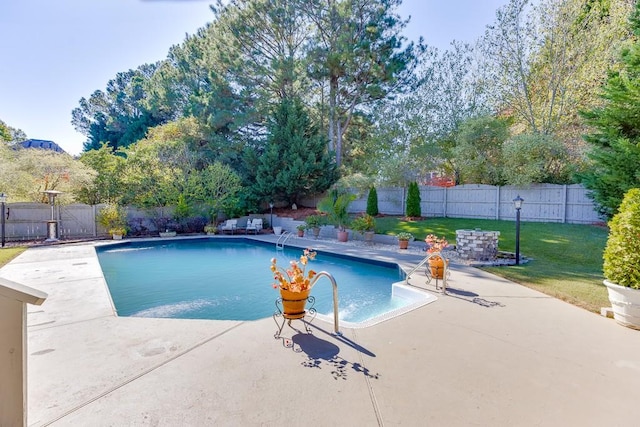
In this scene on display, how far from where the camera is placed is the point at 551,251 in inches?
339

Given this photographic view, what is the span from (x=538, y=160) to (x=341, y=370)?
13.9 meters

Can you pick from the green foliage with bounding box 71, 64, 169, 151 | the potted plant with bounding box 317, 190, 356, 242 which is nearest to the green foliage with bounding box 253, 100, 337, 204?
the potted plant with bounding box 317, 190, 356, 242

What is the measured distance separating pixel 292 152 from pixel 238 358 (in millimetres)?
15049

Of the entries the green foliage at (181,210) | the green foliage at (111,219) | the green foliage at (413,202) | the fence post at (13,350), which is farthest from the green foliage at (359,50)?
the fence post at (13,350)

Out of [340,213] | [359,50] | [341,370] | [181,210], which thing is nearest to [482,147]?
[340,213]

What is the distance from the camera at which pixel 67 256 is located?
889cm

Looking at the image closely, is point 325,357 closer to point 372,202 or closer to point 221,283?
point 221,283

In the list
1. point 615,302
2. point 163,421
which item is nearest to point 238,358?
point 163,421

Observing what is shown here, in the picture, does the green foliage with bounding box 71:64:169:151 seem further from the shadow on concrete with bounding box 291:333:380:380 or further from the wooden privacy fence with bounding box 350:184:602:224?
the shadow on concrete with bounding box 291:333:380:380

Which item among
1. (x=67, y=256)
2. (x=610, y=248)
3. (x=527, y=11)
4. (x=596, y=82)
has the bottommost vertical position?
(x=67, y=256)

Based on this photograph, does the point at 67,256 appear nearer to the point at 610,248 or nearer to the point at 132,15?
the point at 132,15

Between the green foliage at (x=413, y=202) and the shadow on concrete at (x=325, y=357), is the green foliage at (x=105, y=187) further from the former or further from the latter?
the shadow on concrete at (x=325, y=357)

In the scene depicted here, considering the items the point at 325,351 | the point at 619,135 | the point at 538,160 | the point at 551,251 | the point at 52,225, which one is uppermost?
the point at 619,135

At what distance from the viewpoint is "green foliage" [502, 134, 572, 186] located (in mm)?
12992
